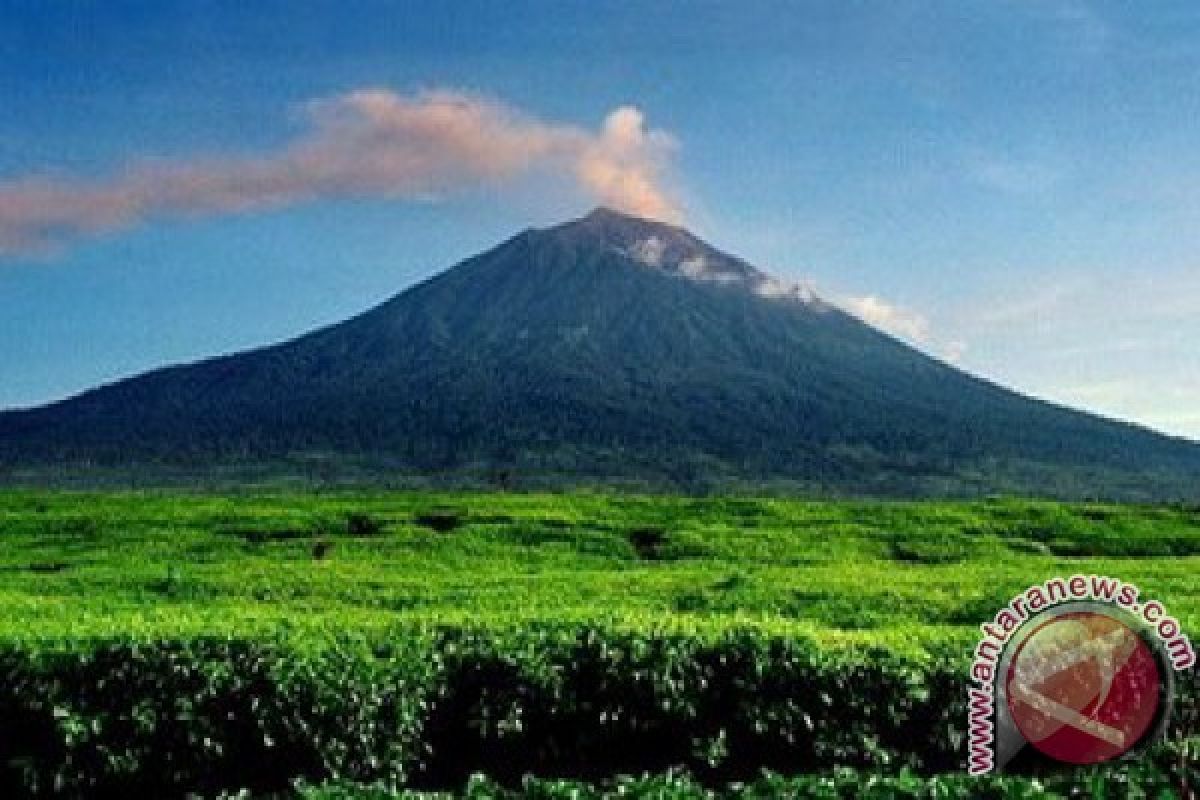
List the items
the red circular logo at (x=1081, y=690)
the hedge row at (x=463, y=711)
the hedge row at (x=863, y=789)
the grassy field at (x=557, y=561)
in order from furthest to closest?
the grassy field at (x=557, y=561) → the hedge row at (x=463, y=711) → the red circular logo at (x=1081, y=690) → the hedge row at (x=863, y=789)

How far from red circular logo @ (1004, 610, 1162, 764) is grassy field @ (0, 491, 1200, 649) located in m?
2.27

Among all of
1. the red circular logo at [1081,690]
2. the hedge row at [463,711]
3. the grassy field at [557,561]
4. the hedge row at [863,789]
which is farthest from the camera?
the grassy field at [557,561]

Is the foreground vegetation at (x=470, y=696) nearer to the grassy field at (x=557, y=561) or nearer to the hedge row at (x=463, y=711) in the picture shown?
the hedge row at (x=463, y=711)

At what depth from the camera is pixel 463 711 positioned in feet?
47.9

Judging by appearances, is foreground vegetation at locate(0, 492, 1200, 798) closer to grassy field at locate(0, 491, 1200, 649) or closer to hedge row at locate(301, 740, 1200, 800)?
grassy field at locate(0, 491, 1200, 649)

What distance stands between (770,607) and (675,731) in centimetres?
494

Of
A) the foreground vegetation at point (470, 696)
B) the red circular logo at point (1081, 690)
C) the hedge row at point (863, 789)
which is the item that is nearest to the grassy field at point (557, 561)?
the foreground vegetation at point (470, 696)

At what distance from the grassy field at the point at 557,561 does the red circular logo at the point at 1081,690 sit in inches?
89.3

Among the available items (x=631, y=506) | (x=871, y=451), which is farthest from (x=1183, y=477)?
(x=631, y=506)

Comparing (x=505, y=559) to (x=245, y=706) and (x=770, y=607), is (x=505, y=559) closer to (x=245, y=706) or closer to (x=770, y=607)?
(x=770, y=607)

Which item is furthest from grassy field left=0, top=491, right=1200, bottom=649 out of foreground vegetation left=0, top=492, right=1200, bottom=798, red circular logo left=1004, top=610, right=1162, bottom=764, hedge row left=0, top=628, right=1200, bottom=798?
red circular logo left=1004, top=610, right=1162, bottom=764

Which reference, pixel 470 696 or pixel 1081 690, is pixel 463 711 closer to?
pixel 470 696

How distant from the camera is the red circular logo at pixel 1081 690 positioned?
1280 centimetres

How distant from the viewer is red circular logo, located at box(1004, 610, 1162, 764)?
12.8 m
